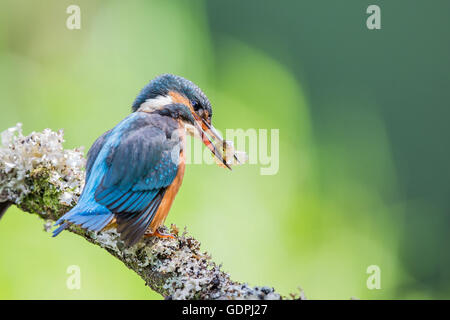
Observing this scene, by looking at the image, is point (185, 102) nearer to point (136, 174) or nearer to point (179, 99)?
point (179, 99)

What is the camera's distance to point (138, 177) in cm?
196

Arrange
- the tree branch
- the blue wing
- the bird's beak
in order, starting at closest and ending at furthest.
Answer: the tree branch < the blue wing < the bird's beak

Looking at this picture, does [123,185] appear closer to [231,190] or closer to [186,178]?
[186,178]

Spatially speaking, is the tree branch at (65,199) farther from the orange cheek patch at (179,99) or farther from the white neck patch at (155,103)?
the orange cheek patch at (179,99)

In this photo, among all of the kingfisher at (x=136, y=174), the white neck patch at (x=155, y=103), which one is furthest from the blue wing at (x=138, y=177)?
the white neck patch at (x=155, y=103)

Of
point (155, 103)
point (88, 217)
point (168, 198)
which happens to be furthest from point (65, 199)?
point (155, 103)

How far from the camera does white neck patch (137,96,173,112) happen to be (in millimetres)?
2273

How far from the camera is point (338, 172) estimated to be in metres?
3.50

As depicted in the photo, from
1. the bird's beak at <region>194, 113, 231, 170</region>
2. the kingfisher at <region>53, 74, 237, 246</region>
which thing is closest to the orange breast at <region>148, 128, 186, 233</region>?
the kingfisher at <region>53, 74, 237, 246</region>

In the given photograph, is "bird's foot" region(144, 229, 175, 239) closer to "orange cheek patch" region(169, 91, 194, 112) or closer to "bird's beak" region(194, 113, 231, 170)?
"bird's beak" region(194, 113, 231, 170)

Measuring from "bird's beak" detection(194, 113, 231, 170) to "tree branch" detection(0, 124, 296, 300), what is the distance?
1.37 feet

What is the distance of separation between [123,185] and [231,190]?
1.36 meters

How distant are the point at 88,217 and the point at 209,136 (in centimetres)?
72

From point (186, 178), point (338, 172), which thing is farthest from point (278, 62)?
point (186, 178)
